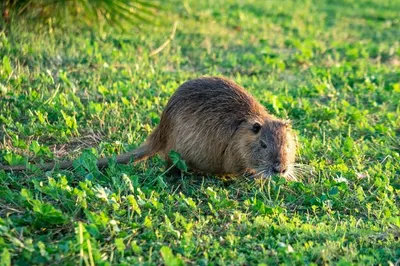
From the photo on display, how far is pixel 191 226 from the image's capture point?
3.45 meters

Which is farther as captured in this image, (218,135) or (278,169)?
(218,135)

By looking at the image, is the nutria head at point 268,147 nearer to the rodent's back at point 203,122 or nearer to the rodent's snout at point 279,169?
the rodent's snout at point 279,169

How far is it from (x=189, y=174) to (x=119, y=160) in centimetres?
44

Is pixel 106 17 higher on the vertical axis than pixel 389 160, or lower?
higher

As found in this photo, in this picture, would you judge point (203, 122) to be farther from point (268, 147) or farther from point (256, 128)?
point (268, 147)

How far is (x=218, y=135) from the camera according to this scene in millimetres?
4363

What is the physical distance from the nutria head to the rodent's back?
0.39 feet

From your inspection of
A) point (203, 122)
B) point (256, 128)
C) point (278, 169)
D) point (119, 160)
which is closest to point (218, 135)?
point (203, 122)

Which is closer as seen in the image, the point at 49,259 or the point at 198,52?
the point at 49,259

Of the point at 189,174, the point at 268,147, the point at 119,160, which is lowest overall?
the point at 189,174

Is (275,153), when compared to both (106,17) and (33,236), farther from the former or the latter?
(106,17)

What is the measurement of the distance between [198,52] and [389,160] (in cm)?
285

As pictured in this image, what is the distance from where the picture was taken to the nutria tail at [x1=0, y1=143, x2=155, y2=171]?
4.05 m

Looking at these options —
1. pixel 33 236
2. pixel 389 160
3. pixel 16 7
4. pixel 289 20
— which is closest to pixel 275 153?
pixel 389 160
